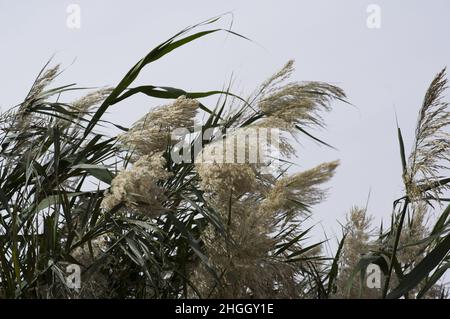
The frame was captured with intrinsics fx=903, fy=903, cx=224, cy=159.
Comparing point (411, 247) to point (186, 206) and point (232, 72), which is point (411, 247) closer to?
point (186, 206)

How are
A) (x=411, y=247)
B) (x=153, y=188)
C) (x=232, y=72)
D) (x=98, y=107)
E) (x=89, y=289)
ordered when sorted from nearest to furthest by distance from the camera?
(x=153, y=188) < (x=89, y=289) < (x=411, y=247) < (x=98, y=107) < (x=232, y=72)

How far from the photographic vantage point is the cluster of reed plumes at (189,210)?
2.28m

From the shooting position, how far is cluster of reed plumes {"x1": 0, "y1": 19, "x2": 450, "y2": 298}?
2.28 m

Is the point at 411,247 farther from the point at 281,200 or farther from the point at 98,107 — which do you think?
the point at 98,107

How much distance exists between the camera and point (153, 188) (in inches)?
87.9

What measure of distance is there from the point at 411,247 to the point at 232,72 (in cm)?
99

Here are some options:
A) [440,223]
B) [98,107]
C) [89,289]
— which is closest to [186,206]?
[98,107]

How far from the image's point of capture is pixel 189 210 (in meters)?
2.94

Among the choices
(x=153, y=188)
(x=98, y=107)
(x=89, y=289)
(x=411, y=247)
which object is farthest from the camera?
(x=98, y=107)

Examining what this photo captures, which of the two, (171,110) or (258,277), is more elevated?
(171,110)

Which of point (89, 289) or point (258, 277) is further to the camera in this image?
point (89, 289)
